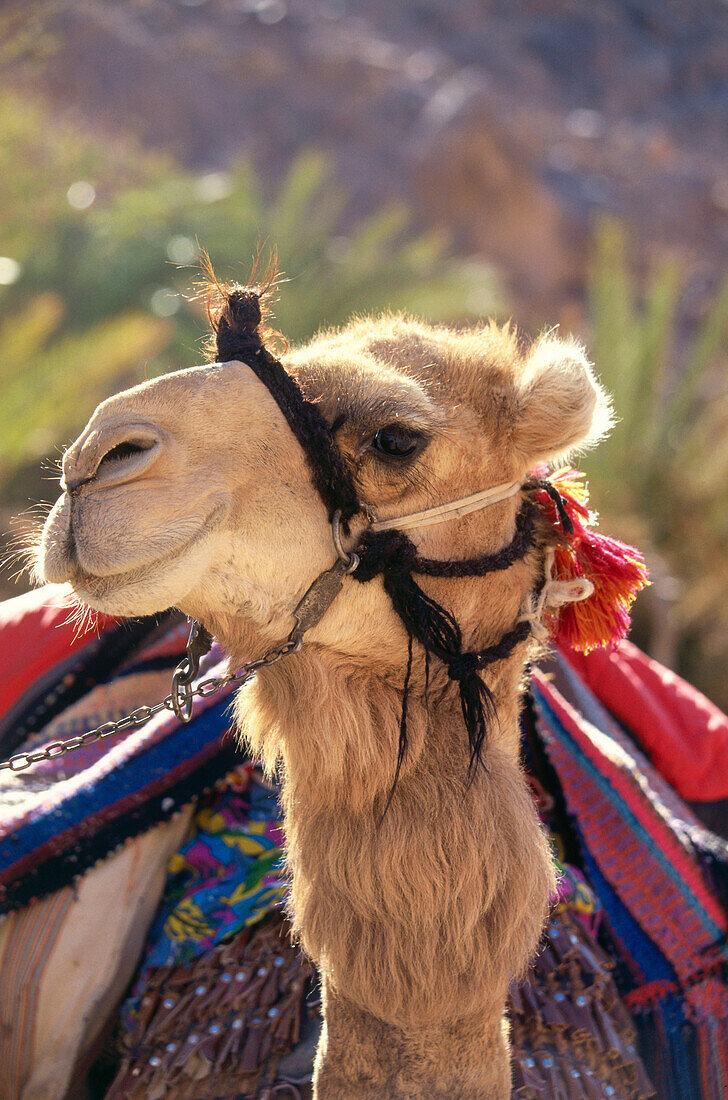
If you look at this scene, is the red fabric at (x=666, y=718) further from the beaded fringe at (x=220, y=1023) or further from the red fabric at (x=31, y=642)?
the red fabric at (x=31, y=642)

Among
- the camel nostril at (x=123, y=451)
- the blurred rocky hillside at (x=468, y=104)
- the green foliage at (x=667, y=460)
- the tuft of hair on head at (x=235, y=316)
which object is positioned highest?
the blurred rocky hillside at (x=468, y=104)

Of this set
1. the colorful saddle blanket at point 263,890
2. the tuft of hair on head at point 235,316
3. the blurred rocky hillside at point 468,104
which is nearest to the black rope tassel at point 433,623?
the tuft of hair on head at point 235,316

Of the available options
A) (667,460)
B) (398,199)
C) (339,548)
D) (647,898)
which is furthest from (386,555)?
(398,199)

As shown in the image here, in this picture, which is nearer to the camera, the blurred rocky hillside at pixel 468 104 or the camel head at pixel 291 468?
the camel head at pixel 291 468

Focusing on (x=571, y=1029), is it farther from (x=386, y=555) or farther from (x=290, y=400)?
(x=290, y=400)

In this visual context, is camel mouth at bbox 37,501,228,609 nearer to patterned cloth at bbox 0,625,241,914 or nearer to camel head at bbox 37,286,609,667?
camel head at bbox 37,286,609,667

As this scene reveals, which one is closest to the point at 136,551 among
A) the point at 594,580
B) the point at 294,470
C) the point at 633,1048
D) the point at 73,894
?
the point at 294,470

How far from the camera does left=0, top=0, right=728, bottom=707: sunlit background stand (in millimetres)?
5699

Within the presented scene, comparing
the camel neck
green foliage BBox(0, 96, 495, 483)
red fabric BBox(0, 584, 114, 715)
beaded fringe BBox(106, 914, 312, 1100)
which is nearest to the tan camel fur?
the camel neck

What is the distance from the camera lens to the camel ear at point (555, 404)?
1.40 meters

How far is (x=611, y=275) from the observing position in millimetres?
5992

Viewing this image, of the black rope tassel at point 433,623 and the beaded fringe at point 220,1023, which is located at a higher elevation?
the black rope tassel at point 433,623

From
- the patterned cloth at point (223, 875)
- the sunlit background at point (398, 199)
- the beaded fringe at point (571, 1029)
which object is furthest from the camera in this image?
the sunlit background at point (398, 199)

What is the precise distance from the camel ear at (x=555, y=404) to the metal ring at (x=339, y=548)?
0.34 metres
